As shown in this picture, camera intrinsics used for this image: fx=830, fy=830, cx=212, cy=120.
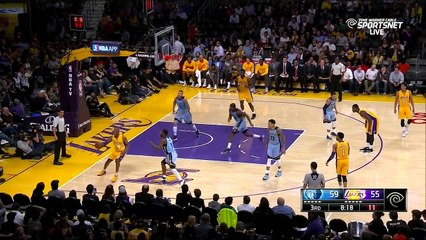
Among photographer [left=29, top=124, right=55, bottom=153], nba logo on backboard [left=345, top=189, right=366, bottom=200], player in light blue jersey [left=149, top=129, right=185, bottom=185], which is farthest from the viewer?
photographer [left=29, top=124, right=55, bottom=153]

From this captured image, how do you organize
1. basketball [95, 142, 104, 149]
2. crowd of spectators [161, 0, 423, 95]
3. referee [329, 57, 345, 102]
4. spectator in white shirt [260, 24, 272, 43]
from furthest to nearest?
spectator in white shirt [260, 24, 272, 43]
crowd of spectators [161, 0, 423, 95]
referee [329, 57, 345, 102]
basketball [95, 142, 104, 149]

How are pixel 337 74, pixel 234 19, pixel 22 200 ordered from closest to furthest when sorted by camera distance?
pixel 22 200 < pixel 337 74 < pixel 234 19

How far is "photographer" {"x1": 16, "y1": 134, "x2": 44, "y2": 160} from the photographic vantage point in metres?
23.2

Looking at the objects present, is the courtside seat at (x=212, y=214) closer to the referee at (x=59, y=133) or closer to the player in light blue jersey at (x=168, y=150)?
the player in light blue jersey at (x=168, y=150)

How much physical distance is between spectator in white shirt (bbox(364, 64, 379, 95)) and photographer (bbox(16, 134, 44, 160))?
13.2m

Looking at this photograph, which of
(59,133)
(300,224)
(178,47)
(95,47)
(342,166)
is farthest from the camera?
(178,47)

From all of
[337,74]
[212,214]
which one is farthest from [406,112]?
[212,214]

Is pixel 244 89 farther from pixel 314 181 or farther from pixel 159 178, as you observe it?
pixel 314 181

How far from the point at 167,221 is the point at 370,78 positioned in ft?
53.0

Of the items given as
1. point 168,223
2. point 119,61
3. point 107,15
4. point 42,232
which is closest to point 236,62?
point 119,61

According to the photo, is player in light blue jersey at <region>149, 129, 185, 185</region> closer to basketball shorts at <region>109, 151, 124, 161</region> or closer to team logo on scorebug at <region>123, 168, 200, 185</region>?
team logo on scorebug at <region>123, 168, 200, 185</region>

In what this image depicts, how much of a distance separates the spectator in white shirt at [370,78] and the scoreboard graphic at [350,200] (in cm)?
1588

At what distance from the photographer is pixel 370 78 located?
101 ft

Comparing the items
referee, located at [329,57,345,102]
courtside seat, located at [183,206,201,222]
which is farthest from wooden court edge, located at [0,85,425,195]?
courtside seat, located at [183,206,201,222]
